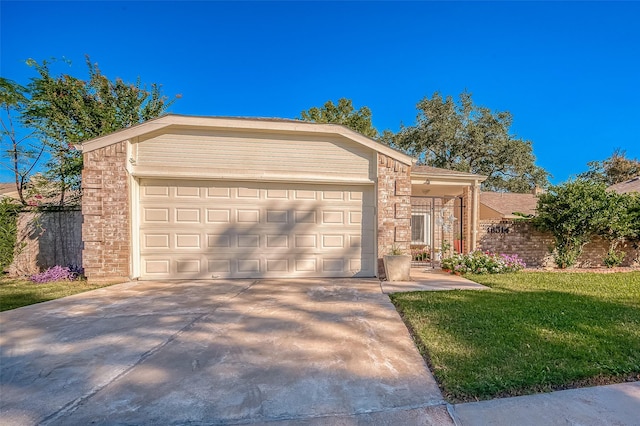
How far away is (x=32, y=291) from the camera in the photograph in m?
6.12

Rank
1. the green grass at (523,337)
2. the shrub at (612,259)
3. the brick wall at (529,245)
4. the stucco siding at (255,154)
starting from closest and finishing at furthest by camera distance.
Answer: the green grass at (523,337)
the stucco siding at (255,154)
the shrub at (612,259)
the brick wall at (529,245)

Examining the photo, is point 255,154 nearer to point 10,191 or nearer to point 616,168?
point 10,191

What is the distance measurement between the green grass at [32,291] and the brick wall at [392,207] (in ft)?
20.5

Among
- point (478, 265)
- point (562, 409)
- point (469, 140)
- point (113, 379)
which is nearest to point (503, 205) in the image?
point (469, 140)

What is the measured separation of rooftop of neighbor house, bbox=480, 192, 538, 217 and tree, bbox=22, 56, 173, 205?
57.8 ft

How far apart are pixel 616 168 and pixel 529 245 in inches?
949

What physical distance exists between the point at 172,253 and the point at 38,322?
2.95 meters

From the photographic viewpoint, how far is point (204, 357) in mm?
3051

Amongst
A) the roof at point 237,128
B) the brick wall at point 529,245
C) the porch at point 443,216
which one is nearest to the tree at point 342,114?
the porch at point 443,216

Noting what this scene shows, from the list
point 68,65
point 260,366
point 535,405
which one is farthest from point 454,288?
point 68,65

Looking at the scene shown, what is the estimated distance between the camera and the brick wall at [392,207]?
23.8 feet

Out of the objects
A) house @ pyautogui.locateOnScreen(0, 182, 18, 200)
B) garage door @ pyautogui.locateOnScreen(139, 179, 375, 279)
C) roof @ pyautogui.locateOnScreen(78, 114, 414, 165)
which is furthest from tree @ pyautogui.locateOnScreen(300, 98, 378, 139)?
house @ pyautogui.locateOnScreen(0, 182, 18, 200)

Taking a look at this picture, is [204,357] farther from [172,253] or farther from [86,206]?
[86,206]

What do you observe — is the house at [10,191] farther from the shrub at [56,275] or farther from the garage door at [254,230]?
the garage door at [254,230]
